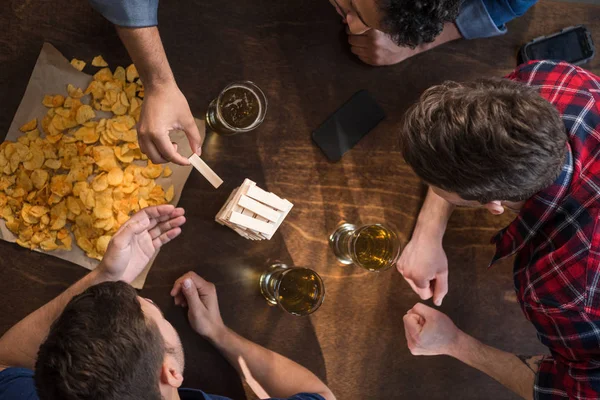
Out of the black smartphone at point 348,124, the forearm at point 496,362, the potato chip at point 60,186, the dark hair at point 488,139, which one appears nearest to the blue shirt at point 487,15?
the black smartphone at point 348,124

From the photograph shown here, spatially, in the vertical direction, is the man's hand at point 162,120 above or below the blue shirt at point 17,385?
above

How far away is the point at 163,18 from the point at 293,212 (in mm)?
732

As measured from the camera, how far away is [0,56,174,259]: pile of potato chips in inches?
62.4

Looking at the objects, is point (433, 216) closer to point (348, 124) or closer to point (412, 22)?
point (348, 124)

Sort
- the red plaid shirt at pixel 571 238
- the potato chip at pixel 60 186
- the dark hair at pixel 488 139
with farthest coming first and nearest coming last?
the potato chip at pixel 60 186
the red plaid shirt at pixel 571 238
the dark hair at pixel 488 139

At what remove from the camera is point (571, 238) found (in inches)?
55.5

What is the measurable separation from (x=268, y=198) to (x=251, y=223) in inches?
3.6

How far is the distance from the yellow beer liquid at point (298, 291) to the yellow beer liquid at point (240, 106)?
1.65 feet

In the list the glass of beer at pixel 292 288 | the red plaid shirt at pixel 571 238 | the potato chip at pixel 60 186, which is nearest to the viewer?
the red plaid shirt at pixel 571 238

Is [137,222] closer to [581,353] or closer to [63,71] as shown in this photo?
[63,71]

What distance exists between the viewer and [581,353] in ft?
4.71

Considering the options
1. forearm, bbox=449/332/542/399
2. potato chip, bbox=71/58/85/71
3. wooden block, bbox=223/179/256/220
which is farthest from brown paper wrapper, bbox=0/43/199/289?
forearm, bbox=449/332/542/399

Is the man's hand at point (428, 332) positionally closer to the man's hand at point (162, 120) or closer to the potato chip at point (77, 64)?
the man's hand at point (162, 120)

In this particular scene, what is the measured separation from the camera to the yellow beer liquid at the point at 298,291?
5.55 feet
